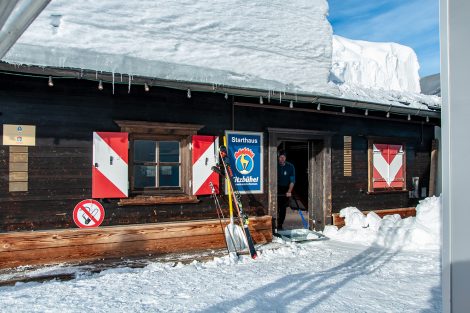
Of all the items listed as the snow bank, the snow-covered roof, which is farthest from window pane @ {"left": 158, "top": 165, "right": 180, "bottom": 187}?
the snow bank

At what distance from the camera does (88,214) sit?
5.79m

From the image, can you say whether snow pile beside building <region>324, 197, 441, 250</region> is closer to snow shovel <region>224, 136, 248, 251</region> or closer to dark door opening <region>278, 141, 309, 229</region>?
snow shovel <region>224, 136, 248, 251</region>

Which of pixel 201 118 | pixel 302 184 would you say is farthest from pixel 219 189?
pixel 302 184

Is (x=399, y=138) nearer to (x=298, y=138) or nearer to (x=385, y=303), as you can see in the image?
(x=298, y=138)

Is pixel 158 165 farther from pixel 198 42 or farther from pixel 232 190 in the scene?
pixel 198 42

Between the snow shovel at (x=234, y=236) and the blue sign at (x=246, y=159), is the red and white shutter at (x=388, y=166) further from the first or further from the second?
the snow shovel at (x=234, y=236)

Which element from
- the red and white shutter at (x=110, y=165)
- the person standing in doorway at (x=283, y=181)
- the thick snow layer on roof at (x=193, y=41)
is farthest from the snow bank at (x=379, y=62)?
the red and white shutter at (x=110, y=165)

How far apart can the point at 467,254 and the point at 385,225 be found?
286 inches

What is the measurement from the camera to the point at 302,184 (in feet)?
37.1

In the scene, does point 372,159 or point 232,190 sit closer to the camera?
point 232,190

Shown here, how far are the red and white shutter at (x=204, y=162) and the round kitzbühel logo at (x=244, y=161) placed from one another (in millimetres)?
477

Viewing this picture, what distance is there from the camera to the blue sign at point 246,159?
6941mm

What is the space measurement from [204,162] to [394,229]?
4210mm

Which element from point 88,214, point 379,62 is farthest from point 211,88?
point 379,62
